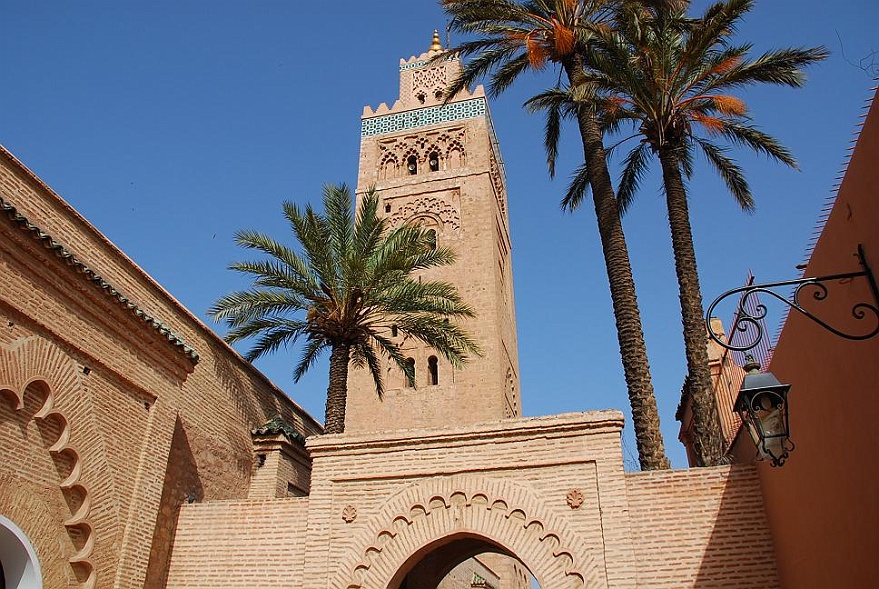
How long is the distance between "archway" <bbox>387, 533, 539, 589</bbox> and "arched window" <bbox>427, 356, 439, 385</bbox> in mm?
4386

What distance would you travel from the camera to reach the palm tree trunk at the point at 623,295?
9562 mm

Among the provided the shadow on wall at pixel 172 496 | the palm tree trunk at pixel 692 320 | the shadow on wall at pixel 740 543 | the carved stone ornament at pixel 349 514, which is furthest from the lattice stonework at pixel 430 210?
the shadow on wall at pixel 740 543

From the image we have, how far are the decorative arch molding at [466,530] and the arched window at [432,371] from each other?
32.3 feet

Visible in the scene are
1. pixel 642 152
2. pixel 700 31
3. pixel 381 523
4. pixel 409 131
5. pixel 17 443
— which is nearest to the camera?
pixel 17 443

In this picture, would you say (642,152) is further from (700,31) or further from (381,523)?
(381,523)

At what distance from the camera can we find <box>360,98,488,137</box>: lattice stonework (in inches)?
892

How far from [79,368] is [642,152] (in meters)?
9.38

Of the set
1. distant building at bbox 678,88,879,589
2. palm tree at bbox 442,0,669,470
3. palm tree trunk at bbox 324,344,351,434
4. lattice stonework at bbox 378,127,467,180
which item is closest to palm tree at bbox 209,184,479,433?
palm tree trunk at bbox 324,344,351,434

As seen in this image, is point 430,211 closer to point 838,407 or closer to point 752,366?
point 838,407

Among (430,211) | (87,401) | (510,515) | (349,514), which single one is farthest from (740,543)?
(430,211)

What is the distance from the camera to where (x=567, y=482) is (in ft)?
27.5

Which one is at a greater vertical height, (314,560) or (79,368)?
(79,368)

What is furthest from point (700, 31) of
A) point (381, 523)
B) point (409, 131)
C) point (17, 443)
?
point (409, 131)

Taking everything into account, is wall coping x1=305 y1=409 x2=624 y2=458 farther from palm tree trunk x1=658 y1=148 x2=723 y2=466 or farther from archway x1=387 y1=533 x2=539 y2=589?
palm tree trunk x1=658 y1=148 x2=723 y2=466
